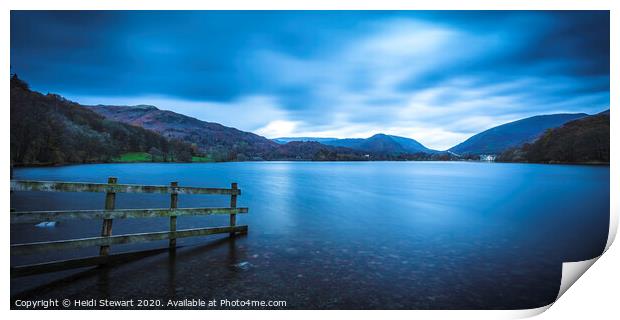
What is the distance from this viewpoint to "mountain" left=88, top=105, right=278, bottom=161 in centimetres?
12394

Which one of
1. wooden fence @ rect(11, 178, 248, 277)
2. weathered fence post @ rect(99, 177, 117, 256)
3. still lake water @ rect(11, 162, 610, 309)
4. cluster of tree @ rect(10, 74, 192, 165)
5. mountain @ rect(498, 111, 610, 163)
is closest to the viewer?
wooden fence @ rect(11, 178, 248, 277)

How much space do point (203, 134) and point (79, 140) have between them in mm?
91121

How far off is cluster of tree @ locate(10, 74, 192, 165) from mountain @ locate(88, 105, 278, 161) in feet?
51.1

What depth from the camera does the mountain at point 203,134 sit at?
123938 mm

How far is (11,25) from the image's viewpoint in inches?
187

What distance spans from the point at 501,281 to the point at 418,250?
1.97 meters

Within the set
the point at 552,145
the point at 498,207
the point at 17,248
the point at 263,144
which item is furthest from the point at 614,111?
the point at 263,144

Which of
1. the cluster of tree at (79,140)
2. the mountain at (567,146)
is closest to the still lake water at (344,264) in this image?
the cluster of tree at (79,140)

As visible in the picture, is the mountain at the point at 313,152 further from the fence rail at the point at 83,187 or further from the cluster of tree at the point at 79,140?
the fence rail at the point at 83,187

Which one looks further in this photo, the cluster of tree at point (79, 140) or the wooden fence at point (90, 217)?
the cluster of tree at point (79, 140)

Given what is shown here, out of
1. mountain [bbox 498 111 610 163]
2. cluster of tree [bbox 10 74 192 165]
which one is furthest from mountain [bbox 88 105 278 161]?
mountain [bbox 498 111 610 163]

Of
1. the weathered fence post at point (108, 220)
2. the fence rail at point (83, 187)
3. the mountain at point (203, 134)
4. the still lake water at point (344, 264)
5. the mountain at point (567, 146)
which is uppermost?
the mountain at point (203, 134)

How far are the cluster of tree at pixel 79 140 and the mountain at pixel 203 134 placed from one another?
51.1ft

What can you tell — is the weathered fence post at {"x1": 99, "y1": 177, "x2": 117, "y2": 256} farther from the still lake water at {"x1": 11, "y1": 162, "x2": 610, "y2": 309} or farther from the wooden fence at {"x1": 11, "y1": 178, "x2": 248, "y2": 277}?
the still lake water at {"x1": 11, "y1": 162, "x2": 610, "y2": 309}
